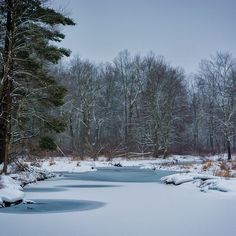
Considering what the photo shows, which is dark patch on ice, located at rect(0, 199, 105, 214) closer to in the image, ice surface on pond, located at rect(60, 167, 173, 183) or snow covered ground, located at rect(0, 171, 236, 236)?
snow covered ground, located at rect(0, 171, 236, 236)

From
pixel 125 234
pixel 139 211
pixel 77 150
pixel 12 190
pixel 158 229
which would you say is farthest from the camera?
pixel 77 150

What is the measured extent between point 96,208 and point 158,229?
9.70 ft

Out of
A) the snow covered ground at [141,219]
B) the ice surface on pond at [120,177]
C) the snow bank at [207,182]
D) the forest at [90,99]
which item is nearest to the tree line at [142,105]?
the forest at [90,99]

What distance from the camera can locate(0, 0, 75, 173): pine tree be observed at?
16375mm

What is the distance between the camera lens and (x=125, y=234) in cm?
686

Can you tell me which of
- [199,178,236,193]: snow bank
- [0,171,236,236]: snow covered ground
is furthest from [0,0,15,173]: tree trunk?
[199,178,236,193]: snow bank

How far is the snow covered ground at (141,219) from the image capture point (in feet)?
23.3

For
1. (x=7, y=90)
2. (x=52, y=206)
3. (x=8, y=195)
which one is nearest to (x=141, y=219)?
(x=52, y=206)

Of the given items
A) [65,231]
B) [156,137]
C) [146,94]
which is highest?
[146,94]

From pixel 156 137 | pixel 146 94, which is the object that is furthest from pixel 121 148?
pixel 146 94

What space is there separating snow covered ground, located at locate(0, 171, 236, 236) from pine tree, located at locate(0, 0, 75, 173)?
18.8 feet

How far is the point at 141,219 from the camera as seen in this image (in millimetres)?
8352

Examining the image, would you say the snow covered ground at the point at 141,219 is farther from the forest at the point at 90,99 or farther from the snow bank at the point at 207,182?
the forest at the point at 90,99

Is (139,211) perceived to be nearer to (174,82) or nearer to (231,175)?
(231,175)
